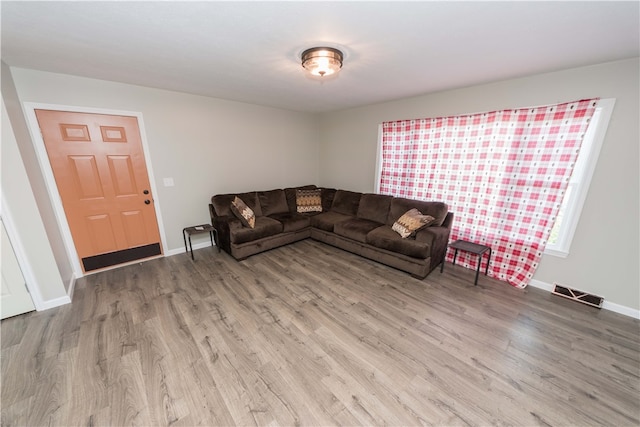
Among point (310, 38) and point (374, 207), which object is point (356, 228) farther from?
point (310, 38)

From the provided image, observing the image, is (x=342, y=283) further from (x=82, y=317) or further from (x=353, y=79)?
(x=82, y=317)

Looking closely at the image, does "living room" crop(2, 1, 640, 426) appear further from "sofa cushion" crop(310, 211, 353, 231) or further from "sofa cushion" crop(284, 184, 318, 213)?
"sofa cushion" crop(310, 211, 353, 231)

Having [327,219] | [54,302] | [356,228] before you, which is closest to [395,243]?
[356,228]

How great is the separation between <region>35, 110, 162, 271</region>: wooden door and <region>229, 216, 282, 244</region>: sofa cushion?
118 cm

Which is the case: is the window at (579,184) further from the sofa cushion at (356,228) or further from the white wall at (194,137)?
the white wall at (194,137)

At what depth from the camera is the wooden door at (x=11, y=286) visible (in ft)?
6.79

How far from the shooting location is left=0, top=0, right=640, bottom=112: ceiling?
4.36 feet

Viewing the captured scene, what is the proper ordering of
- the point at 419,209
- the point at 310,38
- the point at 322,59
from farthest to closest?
the point at 419,209, the point at 322,59, the point at 310,38

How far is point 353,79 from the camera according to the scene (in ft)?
8.43

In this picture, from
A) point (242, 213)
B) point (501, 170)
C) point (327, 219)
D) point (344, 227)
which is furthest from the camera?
point (327, 219)

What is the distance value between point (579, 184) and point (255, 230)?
3.71 metres

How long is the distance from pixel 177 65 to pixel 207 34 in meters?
0.81

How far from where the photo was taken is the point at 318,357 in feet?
5.72

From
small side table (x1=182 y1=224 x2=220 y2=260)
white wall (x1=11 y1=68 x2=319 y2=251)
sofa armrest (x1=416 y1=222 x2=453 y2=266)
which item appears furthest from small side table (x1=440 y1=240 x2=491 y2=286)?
small side table (x1=182 y1=224 x2=220 y2=260)
